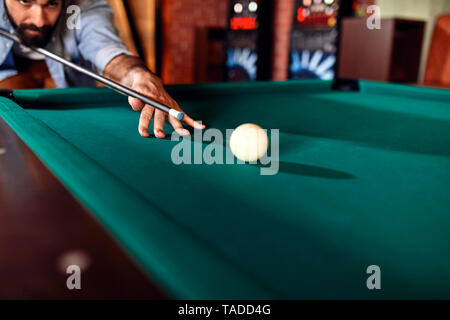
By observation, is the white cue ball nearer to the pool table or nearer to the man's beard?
the pool table

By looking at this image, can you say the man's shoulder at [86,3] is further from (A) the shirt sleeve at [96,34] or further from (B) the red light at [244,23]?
(B) the red light at [244,23]

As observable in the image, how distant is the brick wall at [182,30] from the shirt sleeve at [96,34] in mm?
3152

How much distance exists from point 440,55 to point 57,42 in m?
3.23

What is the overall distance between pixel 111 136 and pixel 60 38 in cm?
158

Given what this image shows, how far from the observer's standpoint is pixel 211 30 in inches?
211

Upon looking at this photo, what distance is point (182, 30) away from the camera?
554 cm

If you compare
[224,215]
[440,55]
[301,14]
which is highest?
[301,14]

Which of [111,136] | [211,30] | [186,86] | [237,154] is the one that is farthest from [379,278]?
[211,30]

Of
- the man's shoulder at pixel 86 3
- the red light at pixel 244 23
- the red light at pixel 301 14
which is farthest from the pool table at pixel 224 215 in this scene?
the red light at pixel 244 23

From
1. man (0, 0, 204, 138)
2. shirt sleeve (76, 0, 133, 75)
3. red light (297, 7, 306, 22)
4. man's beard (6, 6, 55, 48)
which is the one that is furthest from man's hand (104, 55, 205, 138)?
red light (297, 7, 306, 22)

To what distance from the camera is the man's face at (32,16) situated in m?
2.20

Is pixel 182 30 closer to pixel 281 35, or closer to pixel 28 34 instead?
pixel 281 35

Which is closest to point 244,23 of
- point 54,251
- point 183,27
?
point 183,27

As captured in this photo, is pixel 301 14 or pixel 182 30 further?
pixel 182 30
